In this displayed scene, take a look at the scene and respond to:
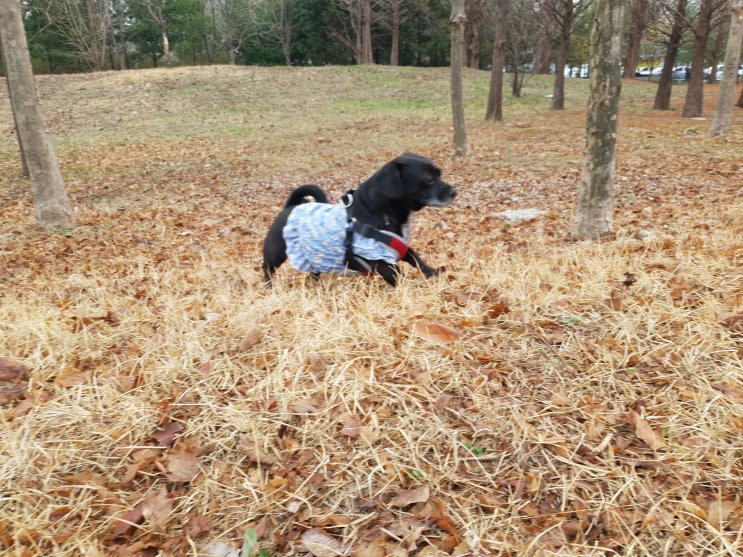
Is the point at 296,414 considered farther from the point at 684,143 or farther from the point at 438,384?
the point at 684,143

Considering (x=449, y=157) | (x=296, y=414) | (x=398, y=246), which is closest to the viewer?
(x=296, y=414)

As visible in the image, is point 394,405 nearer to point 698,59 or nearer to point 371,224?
point 371,224

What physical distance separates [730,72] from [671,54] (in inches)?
341

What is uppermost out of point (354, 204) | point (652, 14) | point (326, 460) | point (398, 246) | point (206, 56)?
point (206, 56)

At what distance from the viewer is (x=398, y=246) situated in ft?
12.2

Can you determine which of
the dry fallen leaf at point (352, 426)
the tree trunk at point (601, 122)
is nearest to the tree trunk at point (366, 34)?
the tree trunk at point (601, 122)

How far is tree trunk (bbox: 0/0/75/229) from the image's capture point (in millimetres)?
6773

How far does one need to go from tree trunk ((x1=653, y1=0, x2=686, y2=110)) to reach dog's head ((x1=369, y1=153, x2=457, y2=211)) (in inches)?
→ 709

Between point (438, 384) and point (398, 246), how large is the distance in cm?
147

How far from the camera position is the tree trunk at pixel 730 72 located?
1166 centimetres

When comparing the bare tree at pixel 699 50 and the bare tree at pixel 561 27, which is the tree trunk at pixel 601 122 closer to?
the bare tree at pixel 699 50

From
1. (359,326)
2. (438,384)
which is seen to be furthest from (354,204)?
(438,384)

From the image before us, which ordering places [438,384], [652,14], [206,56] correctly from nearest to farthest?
[438,384]
[652,14]
[206,56]

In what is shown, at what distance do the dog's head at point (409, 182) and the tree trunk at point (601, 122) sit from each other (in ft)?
6.62
